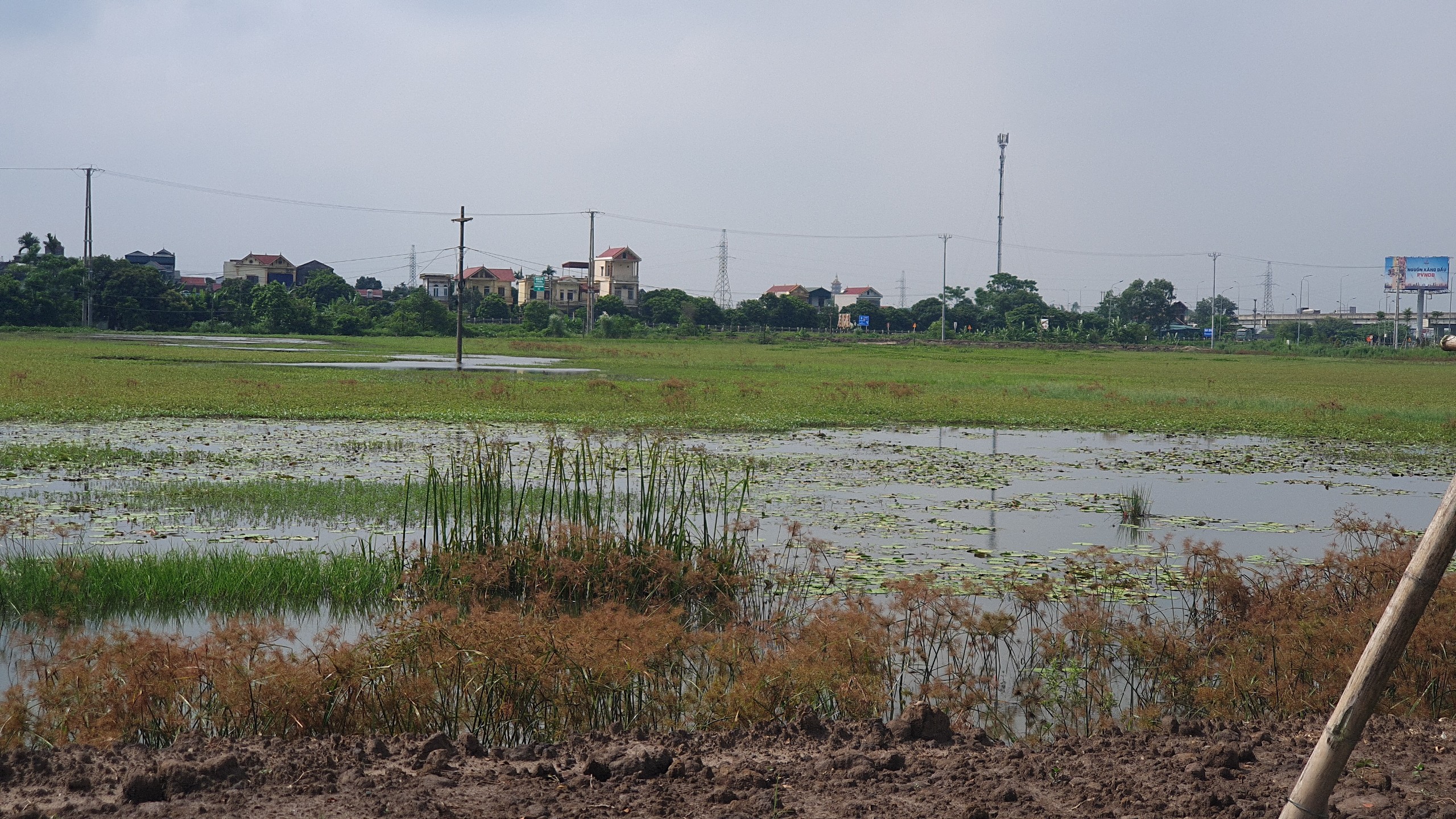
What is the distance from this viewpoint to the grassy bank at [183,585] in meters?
7.00

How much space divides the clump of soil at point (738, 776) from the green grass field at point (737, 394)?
12.5 metres

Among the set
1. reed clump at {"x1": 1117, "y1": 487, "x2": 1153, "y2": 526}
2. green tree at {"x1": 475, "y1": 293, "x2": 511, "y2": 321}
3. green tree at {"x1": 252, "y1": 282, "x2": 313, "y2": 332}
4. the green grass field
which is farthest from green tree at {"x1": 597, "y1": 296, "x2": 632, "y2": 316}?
reed clump at {"x1": 1117, "y1": 487, "x2": 1153, "y2": 526}

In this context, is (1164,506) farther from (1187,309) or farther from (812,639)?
(1187,309)

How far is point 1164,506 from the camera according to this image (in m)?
12.5

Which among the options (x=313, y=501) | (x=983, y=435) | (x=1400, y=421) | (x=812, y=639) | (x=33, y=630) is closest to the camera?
(x=812, y=639)

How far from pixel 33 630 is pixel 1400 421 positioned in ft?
83.8

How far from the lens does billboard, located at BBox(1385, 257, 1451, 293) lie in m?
88.9

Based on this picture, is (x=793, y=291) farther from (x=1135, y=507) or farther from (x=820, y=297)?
(x=1135, y=507)

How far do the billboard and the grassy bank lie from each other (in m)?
101

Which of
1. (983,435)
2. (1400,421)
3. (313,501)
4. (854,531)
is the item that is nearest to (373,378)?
(983,435)

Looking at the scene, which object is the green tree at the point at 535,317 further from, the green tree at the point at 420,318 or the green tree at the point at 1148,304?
the green tree at the point at 1148,304

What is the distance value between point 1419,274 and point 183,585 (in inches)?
4087

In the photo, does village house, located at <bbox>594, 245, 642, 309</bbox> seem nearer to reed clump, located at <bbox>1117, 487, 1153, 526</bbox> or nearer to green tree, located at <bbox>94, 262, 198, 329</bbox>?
green tree, located at <bbox>94, 262, 198, 329</bbox>

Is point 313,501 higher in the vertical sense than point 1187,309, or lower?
lower
